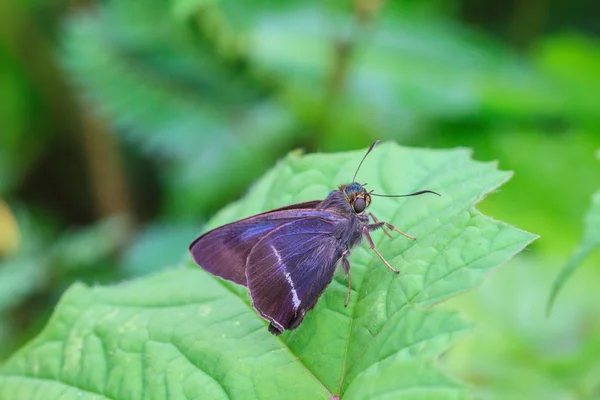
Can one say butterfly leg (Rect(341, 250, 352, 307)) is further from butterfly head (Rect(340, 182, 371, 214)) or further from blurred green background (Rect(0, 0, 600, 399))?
blurred green background (Rect(0, 0, 600, 399))

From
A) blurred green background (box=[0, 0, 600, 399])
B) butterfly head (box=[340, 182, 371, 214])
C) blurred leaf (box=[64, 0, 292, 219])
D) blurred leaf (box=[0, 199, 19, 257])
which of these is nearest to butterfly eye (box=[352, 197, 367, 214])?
butterfly head (box=[340, 182, 371, 214])

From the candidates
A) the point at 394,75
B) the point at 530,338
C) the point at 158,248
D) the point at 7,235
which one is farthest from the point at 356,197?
the point at 7,235

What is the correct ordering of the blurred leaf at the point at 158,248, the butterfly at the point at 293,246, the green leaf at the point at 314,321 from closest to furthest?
the green leaf at the point at 314,321
the butterfly at the point at 293,246
the blurred leaf at the point at 158,248

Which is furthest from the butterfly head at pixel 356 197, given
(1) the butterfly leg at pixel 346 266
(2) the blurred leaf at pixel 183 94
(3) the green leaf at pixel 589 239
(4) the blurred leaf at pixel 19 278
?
(4) the blurred leaf at pixel 19 278

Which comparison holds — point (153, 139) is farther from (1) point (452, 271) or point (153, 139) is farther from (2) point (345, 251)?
(1) point (452, 271)

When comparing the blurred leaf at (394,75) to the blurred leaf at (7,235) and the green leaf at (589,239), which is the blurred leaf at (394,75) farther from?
the green leaf at (589,239)

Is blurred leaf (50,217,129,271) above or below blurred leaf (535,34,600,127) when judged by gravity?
above
